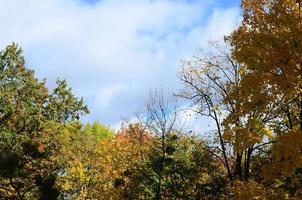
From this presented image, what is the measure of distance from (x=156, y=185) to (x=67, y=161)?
643 centimetres

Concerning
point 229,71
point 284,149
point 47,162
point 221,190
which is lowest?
point 284,149

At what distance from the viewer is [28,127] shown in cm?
3053

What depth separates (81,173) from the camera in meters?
42.4

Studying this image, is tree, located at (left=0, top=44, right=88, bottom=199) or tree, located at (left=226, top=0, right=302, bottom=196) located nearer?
tree, located at (left=226, top=0, right=302, bottom=196)

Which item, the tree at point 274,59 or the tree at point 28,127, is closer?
the tree at point 274,59

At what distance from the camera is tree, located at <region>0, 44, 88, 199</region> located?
2911 cm

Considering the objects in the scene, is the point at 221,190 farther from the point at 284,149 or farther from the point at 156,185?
the point at 284,149

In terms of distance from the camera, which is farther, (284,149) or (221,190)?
(221,190)

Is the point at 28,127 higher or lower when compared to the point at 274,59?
higher

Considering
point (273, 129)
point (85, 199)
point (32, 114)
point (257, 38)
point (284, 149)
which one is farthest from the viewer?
point (85, 199)

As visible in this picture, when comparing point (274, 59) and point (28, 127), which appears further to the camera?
point (28, 127)

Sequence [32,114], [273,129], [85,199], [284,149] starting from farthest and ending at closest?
1. [85,199]
2. [32,114]
3. [273,129]
4. [284,149]

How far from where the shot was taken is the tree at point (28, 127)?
29109 mm

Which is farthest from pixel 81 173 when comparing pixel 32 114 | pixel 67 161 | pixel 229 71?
pixel 229 71
